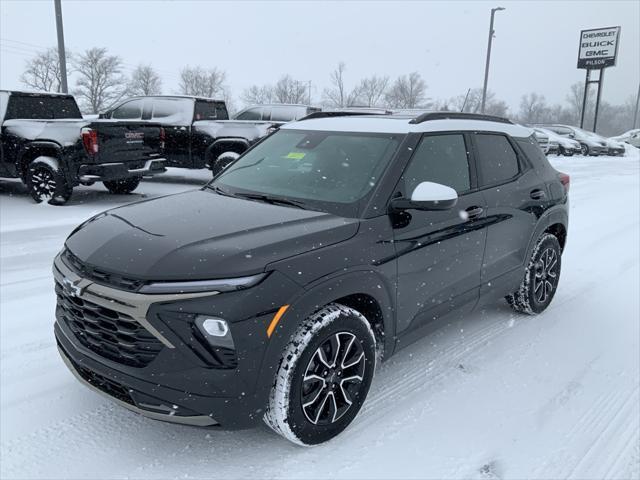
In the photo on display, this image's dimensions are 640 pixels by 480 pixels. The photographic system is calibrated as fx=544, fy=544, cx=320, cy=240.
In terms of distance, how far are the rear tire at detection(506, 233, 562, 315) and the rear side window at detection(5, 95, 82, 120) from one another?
A: 9.00 meters

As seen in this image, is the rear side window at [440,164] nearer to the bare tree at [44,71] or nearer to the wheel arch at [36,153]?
the wheel arch at [36,153]

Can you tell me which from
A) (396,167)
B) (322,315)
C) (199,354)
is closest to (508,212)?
(396,167)

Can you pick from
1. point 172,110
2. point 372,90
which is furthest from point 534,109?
point 172,110

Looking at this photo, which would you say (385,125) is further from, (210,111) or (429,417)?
(210,111)

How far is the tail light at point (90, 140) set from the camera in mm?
8781

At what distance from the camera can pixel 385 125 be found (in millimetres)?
3760

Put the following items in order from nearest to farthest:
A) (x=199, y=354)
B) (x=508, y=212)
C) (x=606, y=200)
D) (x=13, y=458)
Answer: (x=199, y=354)
(x=13, y=458)
(x=508, y=212)
(x=606, y=200)

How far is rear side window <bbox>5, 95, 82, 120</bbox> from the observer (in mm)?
9633

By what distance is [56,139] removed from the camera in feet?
29.4

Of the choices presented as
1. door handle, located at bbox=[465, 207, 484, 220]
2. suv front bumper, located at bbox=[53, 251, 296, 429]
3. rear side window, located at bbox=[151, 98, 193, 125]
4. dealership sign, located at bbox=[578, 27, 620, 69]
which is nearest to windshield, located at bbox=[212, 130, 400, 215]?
door handle, located at bbox=[465, 207, 484, 220]

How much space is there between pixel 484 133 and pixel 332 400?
2.49m

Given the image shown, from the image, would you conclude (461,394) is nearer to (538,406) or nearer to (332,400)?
(538,406)

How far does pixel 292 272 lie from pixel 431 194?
1.01m

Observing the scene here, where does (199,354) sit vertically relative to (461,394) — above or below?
above
